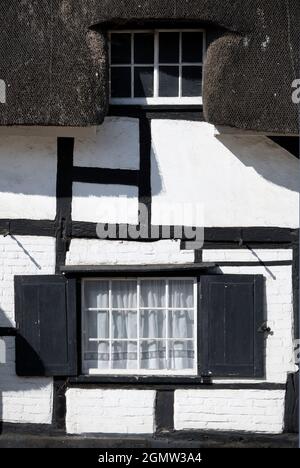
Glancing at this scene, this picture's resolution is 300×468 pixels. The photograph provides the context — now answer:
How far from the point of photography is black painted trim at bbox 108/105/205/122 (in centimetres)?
995

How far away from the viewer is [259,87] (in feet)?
31.8

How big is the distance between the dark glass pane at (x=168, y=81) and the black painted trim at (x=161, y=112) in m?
0.15

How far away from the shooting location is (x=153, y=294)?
10125 mm

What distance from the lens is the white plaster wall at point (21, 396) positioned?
10031 mm

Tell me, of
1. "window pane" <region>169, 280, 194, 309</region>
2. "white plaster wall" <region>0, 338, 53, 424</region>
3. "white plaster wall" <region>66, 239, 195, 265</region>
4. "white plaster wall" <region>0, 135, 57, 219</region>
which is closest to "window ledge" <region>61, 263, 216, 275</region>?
"white plaster wall" <region>66, 239, 195, 265</region>

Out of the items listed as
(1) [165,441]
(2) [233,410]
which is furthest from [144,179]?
(1) [165,441]

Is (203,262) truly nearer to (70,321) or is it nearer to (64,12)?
(70,321)

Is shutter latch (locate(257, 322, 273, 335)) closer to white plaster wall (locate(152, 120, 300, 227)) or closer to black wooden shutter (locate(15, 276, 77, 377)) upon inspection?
white plaster wall (locate(152, 120, 300, 227))

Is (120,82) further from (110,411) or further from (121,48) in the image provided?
(110,411)

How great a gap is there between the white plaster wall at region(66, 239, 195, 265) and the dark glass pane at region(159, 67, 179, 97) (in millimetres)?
1329

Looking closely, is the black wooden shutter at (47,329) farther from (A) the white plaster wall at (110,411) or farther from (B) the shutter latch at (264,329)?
(B) the shutter latch at (264,329)

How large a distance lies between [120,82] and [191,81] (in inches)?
25.2

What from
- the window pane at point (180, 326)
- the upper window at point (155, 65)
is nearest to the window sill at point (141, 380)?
the window pane at point (180, 326)

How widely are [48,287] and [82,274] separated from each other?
32 centimetres
